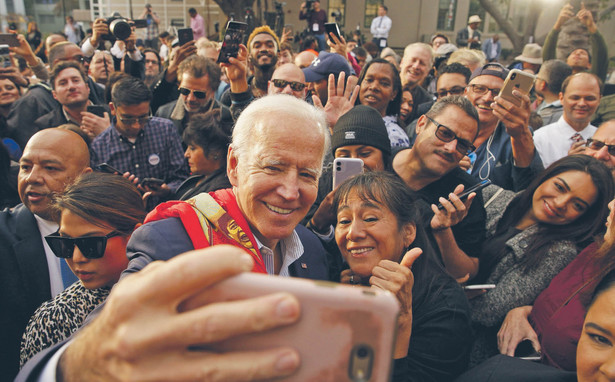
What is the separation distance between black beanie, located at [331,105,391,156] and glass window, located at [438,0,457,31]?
83.1ft

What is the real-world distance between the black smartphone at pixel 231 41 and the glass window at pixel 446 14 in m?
24.4

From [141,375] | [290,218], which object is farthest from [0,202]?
[141,375]

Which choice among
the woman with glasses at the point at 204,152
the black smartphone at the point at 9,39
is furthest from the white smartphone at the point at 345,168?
the black smartphone at the point at 9,39

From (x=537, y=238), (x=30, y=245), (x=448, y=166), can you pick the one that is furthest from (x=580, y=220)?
(x=30, y=245)

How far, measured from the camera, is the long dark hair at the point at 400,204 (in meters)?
1.96

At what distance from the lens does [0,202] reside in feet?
9.85

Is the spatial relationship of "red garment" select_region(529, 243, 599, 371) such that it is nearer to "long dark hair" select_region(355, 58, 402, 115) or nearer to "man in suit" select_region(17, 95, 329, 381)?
"man in suit" select_region(17, 95, 329, 381)

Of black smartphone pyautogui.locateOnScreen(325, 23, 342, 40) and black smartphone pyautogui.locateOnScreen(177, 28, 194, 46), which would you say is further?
black smartphone pyautogui.locateOnScreen(177, 28, 194, 46)

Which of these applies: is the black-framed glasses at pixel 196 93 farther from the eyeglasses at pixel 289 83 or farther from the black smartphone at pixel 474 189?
the black smartphone at pixel 474 189

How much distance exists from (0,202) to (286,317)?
3.24 meters

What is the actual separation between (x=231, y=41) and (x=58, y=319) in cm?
299

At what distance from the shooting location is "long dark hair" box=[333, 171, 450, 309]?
196 centimetres

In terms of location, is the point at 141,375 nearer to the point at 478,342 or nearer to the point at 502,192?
the point at 478,342

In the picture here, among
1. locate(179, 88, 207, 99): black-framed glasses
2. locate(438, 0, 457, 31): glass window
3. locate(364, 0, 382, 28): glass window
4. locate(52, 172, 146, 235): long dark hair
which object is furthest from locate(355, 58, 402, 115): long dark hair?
locate(438, 0, 457, 31): glass window
